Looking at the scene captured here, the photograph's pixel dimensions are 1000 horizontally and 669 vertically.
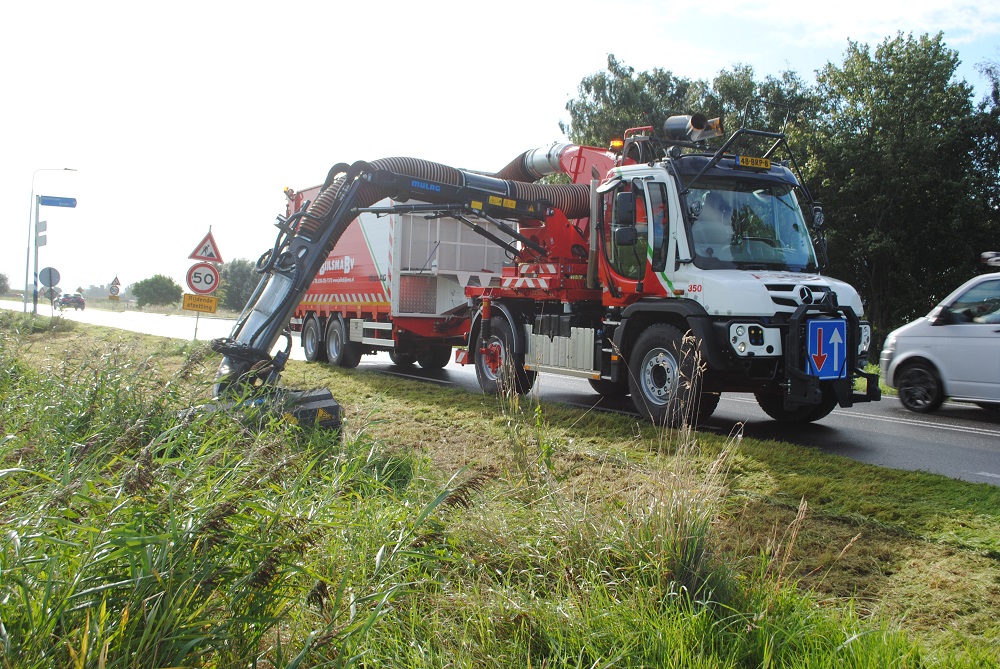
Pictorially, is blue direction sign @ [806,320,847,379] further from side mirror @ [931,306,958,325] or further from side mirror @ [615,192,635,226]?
side mirror @ [931,306,958,325]

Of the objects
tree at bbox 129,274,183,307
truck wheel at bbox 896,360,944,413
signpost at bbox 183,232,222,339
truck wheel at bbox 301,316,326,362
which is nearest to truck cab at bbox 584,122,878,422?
truck wheel at bbox 896,360,944,413

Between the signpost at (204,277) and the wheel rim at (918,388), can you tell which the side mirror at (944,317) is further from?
the signpost at (204,277)

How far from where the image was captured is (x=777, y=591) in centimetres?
321

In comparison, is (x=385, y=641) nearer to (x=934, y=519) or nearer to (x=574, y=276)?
(x=934, y=519)

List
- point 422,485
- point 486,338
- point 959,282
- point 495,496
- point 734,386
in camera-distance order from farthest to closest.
Result: point 959,282, point 486,338, point 734,386, point 422,485, point 495,496

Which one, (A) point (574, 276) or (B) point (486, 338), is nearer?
(A) point (574, 276)

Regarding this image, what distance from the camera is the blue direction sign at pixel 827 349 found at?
754 cm

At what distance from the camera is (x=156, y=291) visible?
8775 centimetres

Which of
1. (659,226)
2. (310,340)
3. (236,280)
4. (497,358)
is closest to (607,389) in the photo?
(497,358)

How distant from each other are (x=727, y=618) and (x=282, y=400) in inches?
152

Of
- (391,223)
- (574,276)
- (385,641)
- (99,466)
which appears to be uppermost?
(391,223)

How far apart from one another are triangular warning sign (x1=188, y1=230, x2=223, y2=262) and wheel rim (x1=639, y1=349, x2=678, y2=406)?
432 inches

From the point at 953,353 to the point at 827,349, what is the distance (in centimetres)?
362

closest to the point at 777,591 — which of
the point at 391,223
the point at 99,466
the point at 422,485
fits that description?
the point at 422,485
